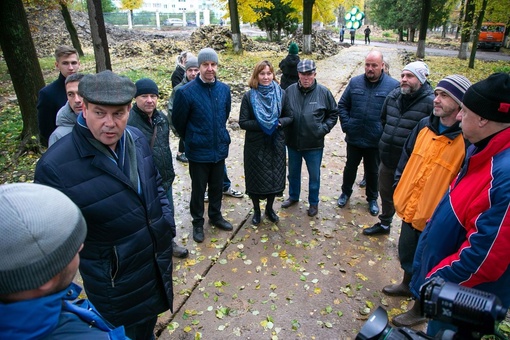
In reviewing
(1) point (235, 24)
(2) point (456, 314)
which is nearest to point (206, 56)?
(2) point (456, 314)

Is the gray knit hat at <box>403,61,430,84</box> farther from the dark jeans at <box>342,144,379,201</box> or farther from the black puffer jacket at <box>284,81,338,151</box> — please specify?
the dark jeans at <box>342,144,379,201</box>

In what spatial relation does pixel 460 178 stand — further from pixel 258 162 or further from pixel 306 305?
pixel 258 162

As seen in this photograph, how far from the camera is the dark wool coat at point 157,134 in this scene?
3695 millimetres

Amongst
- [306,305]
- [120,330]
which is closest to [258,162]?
[306,305]

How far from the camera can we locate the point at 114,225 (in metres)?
2.14

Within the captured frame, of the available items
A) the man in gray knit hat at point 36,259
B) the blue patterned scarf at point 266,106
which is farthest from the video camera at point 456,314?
the blue patterned scarf at point 266,106

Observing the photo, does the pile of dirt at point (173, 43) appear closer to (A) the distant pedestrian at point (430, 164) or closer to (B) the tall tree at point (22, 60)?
(B) the tall tree at point (22, 60)

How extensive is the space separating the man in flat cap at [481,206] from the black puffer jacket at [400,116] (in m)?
1.63

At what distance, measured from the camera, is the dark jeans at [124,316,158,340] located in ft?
8.05

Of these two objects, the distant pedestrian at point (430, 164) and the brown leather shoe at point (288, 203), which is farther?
the brown leather shoe at point (288, 203)

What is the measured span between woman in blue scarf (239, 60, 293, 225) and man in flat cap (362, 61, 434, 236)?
3.94 feet

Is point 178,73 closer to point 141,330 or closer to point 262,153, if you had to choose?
point 262,153

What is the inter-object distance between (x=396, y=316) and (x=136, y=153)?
2687mm

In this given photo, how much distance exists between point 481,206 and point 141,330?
2.36 metres
